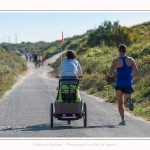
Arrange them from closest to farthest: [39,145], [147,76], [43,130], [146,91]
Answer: [39,145], [43,130], [146,91], [147,76]

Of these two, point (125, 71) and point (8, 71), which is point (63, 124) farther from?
point (8, 71)

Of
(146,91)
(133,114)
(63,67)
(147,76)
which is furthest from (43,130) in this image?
(147,76)

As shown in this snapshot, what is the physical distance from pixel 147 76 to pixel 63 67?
8843 millimetres

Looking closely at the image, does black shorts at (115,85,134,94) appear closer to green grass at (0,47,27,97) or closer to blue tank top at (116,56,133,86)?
blue tank top at (116,56,133,86)

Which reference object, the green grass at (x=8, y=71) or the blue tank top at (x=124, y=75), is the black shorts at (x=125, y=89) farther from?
the green grass at (x=8, y=71)

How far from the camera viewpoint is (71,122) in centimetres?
1252

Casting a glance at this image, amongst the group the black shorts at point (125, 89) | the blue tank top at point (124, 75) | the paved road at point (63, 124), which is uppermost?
the blue tank top at point (124, 75)

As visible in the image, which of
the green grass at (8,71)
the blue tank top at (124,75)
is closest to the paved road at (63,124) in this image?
the blue tank top at (124,75)

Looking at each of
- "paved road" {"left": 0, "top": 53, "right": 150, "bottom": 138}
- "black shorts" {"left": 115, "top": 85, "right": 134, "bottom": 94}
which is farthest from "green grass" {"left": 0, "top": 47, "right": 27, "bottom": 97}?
"black shorts" {"left": 115, "top": 85, "right": 134, "bottom": 94}

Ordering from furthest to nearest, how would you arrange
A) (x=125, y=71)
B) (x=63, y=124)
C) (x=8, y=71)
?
1. (x=8, y=71)
2. (x=63, y=124)
3. (x=125, y=71)

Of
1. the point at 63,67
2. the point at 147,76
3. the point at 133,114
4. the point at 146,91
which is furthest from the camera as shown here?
the point at 147,76

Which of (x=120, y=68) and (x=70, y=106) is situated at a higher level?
(x=120, y=68)

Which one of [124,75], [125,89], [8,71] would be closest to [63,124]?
[125,89]

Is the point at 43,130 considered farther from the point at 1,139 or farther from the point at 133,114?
the point at 133,114
